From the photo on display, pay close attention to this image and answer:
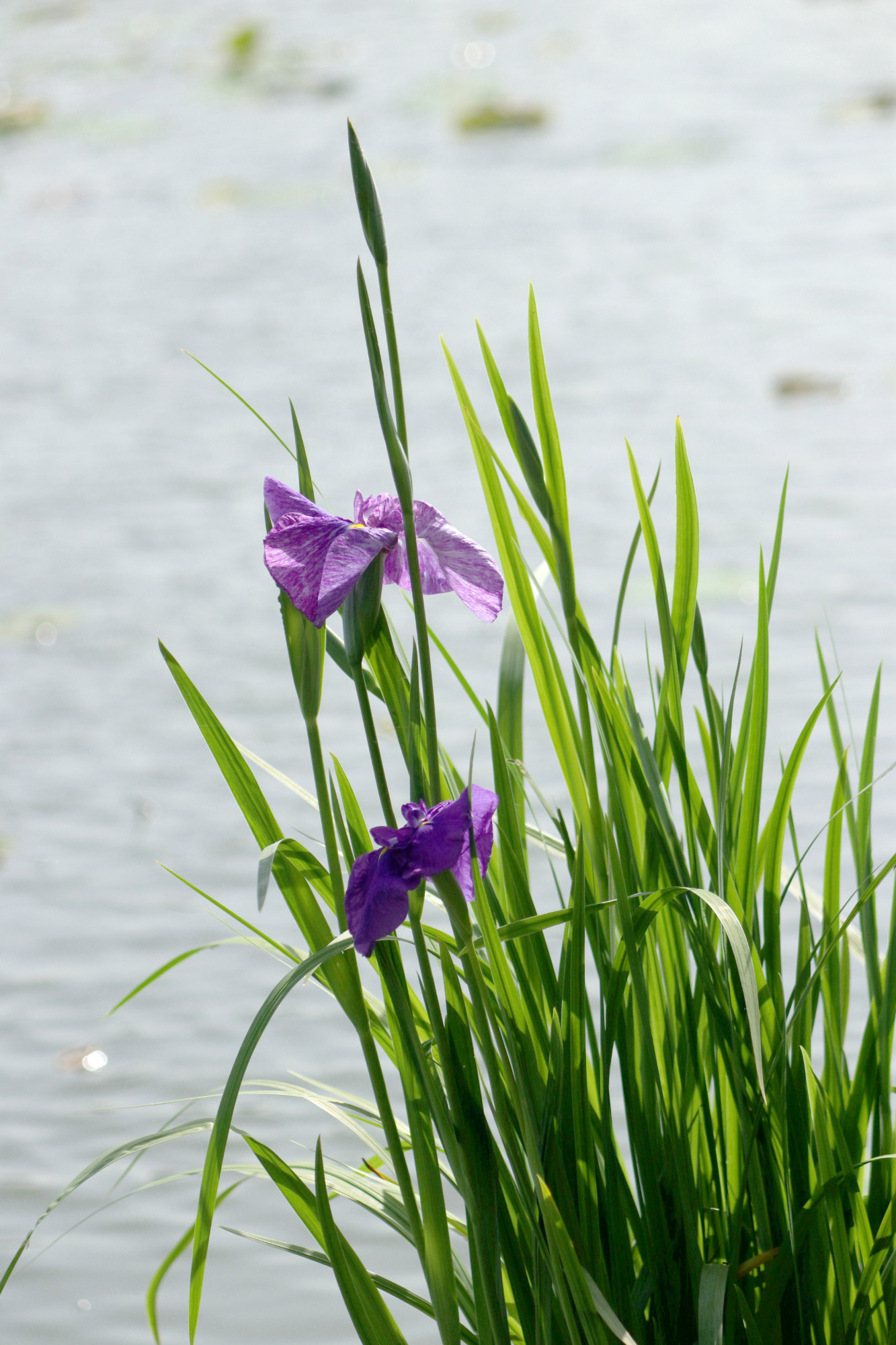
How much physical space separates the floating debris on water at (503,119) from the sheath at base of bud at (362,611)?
488 centimetres

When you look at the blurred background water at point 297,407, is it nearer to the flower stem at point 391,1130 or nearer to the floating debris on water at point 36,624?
the floating debris on water at point 36,624

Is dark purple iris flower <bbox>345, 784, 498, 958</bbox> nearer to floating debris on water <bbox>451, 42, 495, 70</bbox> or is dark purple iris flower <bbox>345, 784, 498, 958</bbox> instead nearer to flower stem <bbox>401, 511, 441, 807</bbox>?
flower stem <bbox>401, 511, 441, 807</bbox>

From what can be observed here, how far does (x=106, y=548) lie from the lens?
2566 mm

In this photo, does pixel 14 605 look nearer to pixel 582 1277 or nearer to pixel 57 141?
pixel 582 1277

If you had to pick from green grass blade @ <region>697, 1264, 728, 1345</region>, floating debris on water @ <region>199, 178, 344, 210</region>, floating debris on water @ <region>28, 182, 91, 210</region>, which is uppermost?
floating debris on water @ <region>28, 182, 91, 210</region>

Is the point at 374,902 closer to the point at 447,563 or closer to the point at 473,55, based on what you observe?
the point at 447,563

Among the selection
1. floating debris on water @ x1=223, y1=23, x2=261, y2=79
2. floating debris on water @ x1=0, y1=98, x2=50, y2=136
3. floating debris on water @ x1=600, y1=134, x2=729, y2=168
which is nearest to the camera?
floating debris on water @ x1=600, y1=134, x2=729, y2=168

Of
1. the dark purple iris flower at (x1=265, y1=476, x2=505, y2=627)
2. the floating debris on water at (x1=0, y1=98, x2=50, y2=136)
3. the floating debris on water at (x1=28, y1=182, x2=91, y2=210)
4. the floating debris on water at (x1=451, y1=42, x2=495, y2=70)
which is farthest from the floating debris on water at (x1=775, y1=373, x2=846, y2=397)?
the floating debris on water at (x1=0, y1=98, x2=50, y2=136)

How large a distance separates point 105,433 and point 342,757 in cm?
153

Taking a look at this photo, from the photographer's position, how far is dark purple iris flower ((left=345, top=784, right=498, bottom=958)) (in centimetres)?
45

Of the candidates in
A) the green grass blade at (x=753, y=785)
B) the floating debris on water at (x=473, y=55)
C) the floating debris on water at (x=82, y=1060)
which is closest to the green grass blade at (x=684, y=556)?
the green grass blade at (x=753, y=785)

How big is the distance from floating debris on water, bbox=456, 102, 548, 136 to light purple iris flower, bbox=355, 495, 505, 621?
483 centimetres

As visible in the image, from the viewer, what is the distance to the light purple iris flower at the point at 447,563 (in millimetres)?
497

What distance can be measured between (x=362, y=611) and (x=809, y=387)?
260cm
